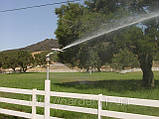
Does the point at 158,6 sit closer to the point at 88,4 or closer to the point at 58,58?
the point at 88,4

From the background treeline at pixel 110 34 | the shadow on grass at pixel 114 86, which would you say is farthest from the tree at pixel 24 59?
the background treeline at pixel 110 34

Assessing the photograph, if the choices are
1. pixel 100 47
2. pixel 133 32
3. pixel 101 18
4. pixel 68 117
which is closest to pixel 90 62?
pixel 100 47

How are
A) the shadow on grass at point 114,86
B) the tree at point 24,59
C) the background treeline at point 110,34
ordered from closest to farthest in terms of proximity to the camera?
the background treeline at point 110,34 < the shadow on grass at point 114,86 < the tree at point 24,59

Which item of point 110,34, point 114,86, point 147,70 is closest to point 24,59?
point 114,86

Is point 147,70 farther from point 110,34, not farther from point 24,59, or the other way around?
point 24,59

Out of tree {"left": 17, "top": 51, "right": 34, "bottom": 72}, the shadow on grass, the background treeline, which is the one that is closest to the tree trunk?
the background treeline

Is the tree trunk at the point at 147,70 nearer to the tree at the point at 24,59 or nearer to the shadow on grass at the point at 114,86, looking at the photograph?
the shadow on grass at the point at 114,86

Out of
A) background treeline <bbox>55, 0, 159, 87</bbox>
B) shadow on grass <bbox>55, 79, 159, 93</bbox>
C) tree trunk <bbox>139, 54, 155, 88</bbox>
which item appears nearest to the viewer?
background treeline <bbox>55, 0, 159, 87</bbox>

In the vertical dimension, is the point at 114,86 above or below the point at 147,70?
below

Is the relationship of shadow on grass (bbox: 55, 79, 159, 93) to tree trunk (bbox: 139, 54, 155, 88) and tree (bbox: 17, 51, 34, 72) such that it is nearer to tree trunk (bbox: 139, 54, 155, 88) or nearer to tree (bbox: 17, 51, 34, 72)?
tree trunk (bbox: 139, 54, 155, 88)

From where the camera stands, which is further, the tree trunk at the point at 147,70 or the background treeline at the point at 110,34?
the tree trunk at the point at 147,70

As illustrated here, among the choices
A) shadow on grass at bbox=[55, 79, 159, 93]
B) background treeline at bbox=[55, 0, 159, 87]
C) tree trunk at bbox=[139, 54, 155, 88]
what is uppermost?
background treeline at bbox=[55, 0, 159, 87]

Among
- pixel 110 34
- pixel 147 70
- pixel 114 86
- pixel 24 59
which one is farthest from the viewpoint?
pixel 24 59

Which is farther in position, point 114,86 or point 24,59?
point 24,59
